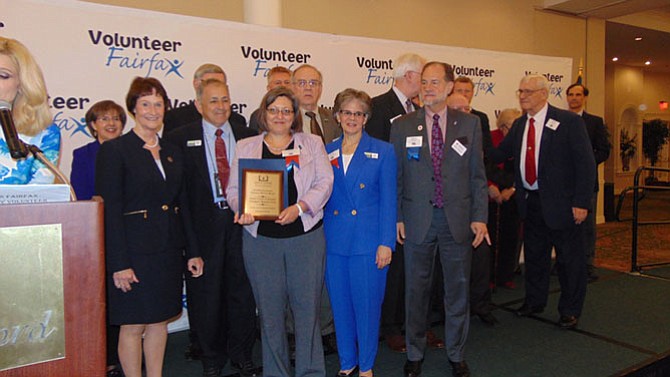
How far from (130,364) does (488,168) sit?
3.44 metres

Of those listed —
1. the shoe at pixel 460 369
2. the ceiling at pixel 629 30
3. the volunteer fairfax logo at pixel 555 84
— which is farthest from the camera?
the ceiling at pixel 629 30

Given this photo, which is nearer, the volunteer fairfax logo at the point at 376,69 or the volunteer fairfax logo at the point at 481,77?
the volunteer fairfax logo at the point at 376,69

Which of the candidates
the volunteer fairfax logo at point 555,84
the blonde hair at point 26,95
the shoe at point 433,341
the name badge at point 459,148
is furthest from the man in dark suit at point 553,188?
the blonde hair at point 26,95

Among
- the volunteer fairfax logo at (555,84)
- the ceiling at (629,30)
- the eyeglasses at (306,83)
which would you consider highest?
the ceiling at (629,30)

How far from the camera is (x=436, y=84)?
2793 mm

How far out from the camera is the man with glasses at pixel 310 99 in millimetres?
3322

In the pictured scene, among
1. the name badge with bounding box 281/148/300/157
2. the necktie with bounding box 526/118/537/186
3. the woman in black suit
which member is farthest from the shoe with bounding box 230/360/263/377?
the necktie with bounding box 526/118/537/186

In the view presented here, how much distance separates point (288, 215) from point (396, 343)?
1.50 m

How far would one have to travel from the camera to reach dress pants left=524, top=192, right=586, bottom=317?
12.1 feet

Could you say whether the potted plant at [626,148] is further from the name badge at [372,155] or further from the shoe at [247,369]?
the shoe at [247,369]

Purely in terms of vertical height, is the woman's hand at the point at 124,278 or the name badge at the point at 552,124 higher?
the name badge at the point at 552,124

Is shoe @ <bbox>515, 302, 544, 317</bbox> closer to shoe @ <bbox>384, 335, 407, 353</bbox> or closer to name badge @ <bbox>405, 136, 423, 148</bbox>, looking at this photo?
shoe @ <bbox>384, 335, 407, 353</bbox>

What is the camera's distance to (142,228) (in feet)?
7.45

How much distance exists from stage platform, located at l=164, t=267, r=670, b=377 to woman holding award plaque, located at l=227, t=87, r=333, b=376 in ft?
1.92
